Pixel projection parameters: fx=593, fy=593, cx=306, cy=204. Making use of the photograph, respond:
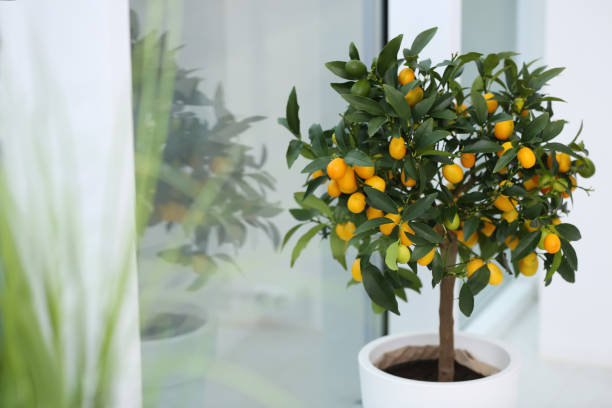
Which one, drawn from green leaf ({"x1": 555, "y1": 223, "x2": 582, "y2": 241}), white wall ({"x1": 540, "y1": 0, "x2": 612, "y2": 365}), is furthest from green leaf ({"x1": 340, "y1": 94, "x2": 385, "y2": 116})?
white wall ({"x1": 540, "y1": 0, "x2": 612, "y2": 365})

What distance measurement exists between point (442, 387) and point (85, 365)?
530mm

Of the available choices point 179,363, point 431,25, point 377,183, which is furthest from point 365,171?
point 431,25

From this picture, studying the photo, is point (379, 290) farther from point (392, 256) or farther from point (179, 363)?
point (179, 363)

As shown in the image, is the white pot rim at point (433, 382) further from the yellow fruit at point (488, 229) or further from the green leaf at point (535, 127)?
the green leaf at point (535, 127)

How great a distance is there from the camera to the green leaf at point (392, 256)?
0.80 meters

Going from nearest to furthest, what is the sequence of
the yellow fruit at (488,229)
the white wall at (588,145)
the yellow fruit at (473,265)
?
the yellow fruit at (473,265)
the yellow fruit at (488,229)
the white wall at (588,145)

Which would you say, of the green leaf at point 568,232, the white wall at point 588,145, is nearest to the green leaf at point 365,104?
the green leaf at point 568,232

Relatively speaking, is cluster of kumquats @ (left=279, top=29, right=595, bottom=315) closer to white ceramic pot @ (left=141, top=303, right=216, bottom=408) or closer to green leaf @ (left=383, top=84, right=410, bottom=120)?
green leaf @ (left=383, top=84, right=410, bottom=120)

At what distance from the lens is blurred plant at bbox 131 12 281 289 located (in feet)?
2.94

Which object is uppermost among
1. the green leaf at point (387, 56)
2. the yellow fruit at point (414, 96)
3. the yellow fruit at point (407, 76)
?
the green leaf at point (387, 56)

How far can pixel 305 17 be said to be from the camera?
4.11 feet

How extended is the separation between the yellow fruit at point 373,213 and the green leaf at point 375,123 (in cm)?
15

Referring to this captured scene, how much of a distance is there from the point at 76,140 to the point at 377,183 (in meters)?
0.42

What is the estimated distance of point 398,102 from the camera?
827 millimetres
